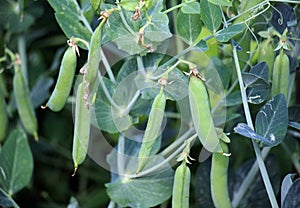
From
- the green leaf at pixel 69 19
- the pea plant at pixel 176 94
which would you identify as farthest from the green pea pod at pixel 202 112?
the green leaf at pixel 69 19

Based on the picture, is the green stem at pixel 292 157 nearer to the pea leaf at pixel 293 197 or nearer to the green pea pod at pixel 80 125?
the pea leaf at pixel 293 197

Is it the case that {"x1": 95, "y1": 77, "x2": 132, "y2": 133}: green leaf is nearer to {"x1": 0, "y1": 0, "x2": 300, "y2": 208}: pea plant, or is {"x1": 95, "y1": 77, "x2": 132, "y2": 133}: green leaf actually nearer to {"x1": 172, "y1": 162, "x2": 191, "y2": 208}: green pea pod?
{"x1": 0, "y1": 0, "x2": 300, "y2": 208}: pea plant

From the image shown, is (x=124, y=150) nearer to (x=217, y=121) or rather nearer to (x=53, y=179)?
(x=217, y=121)

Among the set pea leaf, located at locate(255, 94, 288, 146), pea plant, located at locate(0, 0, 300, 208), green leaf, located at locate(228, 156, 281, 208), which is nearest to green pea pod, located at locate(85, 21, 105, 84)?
pea plant, located at locate(0, 0, 300, 208)

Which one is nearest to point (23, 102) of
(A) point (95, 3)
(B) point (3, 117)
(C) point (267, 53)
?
(B) point (3, 117)

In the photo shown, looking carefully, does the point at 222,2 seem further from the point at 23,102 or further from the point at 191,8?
the point at 23,102
